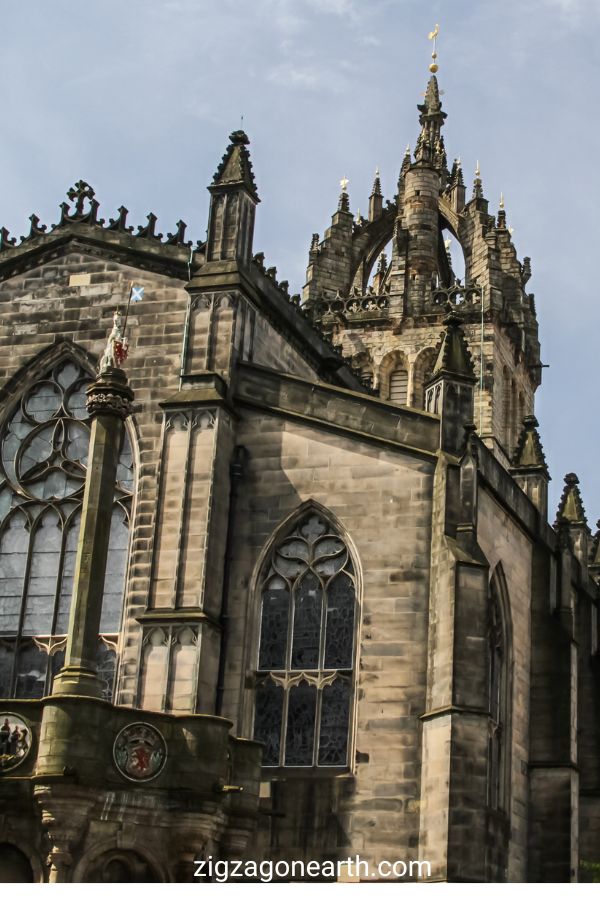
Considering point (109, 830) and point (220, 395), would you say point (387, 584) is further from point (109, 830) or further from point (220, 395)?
point (109, 830)

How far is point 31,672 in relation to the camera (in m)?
26.6

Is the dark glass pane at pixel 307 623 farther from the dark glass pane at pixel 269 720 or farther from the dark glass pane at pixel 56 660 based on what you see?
the dark glass pane at pixel 56 660

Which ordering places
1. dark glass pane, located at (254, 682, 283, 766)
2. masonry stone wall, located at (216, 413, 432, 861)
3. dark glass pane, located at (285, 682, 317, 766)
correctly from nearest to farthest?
masonry stone wall, located at (216, 413, 432, 861) < dark glass pane, located at (285, 682, 317, 766) < dark glass pane, located at (254, 682, 283, 766)

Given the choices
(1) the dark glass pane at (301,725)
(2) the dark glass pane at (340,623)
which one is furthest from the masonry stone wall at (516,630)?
(1) the dark glass pane at (301,725)

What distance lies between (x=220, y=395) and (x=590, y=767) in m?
10.4

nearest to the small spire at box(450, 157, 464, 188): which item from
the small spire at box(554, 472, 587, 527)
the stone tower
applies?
the stone tower

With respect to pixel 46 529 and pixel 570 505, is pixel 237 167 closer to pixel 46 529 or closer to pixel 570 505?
pixel 46 529

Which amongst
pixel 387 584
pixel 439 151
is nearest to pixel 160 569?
pixel 387 584

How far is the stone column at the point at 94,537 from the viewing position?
20.4 metres

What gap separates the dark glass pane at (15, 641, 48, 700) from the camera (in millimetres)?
26438

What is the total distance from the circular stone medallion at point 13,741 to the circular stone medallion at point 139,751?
1141 millimetres

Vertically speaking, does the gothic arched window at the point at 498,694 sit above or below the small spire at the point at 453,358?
below

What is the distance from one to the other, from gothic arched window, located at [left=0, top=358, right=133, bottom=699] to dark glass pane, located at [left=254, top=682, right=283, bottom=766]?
250 centimetres

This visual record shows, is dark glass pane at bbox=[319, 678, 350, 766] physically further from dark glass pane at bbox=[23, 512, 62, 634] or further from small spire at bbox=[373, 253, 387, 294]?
small spire at bbox=[373, 253, 387, 294]
